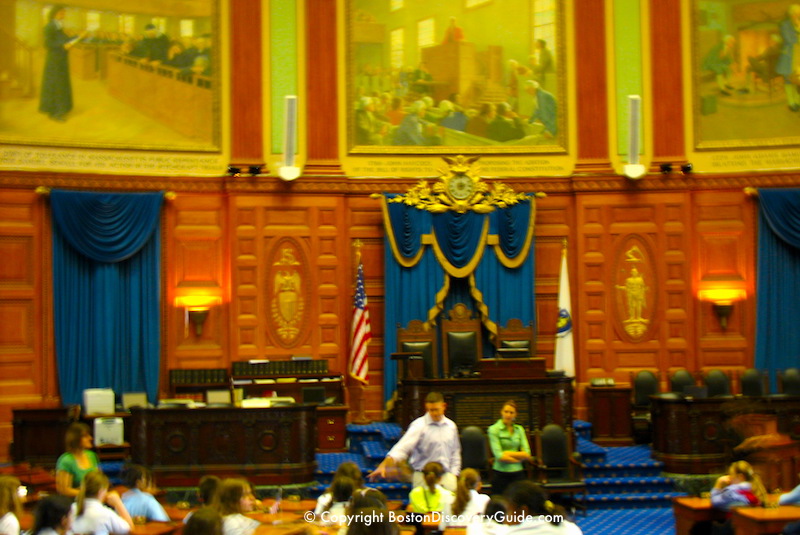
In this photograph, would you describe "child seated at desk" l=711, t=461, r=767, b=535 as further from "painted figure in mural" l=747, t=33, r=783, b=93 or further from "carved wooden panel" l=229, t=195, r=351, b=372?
"painted figure in mural" l=747, t=33, r=783, b=93

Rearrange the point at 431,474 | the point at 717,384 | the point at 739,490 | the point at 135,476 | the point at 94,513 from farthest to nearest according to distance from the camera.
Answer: the point at 717,384 → the point at 739,490 → the point at 135,476 → the point at 431,474 → the point at 94,513

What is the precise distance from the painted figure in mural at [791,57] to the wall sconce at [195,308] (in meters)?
9.49

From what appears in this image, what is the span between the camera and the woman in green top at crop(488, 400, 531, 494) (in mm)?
9953

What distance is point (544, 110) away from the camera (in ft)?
53.2

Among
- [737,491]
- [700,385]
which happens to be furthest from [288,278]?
[737,491]

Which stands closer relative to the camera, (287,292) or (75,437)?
(75,437)

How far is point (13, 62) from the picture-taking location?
14.7 metres

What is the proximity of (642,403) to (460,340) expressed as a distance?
2760 mm

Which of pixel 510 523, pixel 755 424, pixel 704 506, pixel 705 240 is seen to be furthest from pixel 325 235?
pixel 510 523

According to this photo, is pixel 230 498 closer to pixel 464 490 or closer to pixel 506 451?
pixel 464 490

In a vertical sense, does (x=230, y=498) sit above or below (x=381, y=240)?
below

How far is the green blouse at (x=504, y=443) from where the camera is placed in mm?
9992

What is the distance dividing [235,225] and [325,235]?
137 centimetres

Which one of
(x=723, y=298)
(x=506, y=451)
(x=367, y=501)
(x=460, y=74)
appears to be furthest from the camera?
(x=460, y=74)
